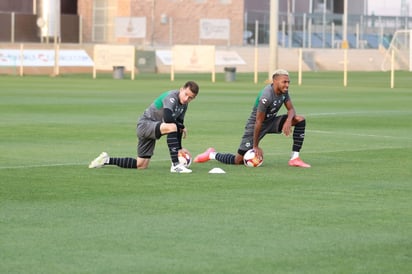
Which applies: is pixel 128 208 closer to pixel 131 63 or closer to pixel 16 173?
pixel 16 173

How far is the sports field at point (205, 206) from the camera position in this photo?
389 inches

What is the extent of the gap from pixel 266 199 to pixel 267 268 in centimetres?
412

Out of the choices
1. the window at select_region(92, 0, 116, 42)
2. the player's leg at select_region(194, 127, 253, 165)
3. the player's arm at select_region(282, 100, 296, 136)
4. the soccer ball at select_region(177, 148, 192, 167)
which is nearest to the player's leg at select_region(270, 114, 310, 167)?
the player's arm at select_region(282, 100, 296, 136)

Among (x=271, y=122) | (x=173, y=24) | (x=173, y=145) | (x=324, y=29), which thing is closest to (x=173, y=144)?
(x=173, y=145)

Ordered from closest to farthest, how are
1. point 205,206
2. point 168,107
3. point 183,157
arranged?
point 205,206 → point 168,107 → point 183,157

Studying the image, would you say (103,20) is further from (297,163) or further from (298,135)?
(297,163)

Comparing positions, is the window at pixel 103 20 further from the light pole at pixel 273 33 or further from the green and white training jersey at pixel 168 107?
the green and white training jersey at pixel 168 107

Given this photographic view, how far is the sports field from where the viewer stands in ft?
32.4

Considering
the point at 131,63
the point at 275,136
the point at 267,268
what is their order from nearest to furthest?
the point at 267,268, the point at 275,136, the point at 131,63

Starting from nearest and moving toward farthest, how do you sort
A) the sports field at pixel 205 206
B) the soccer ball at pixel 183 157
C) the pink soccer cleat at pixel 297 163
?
the sports field at pixel 205 206, the soccer ball at pixel 183 157, the pink soccer cleat at pixel 297 163

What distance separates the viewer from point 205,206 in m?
13.0

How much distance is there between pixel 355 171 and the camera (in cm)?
1698

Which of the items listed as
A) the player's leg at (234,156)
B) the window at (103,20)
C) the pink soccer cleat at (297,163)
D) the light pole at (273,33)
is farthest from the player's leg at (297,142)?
the window at (103,20)

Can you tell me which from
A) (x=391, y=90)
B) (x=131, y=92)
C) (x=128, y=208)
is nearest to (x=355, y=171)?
(x=128, y=208)
